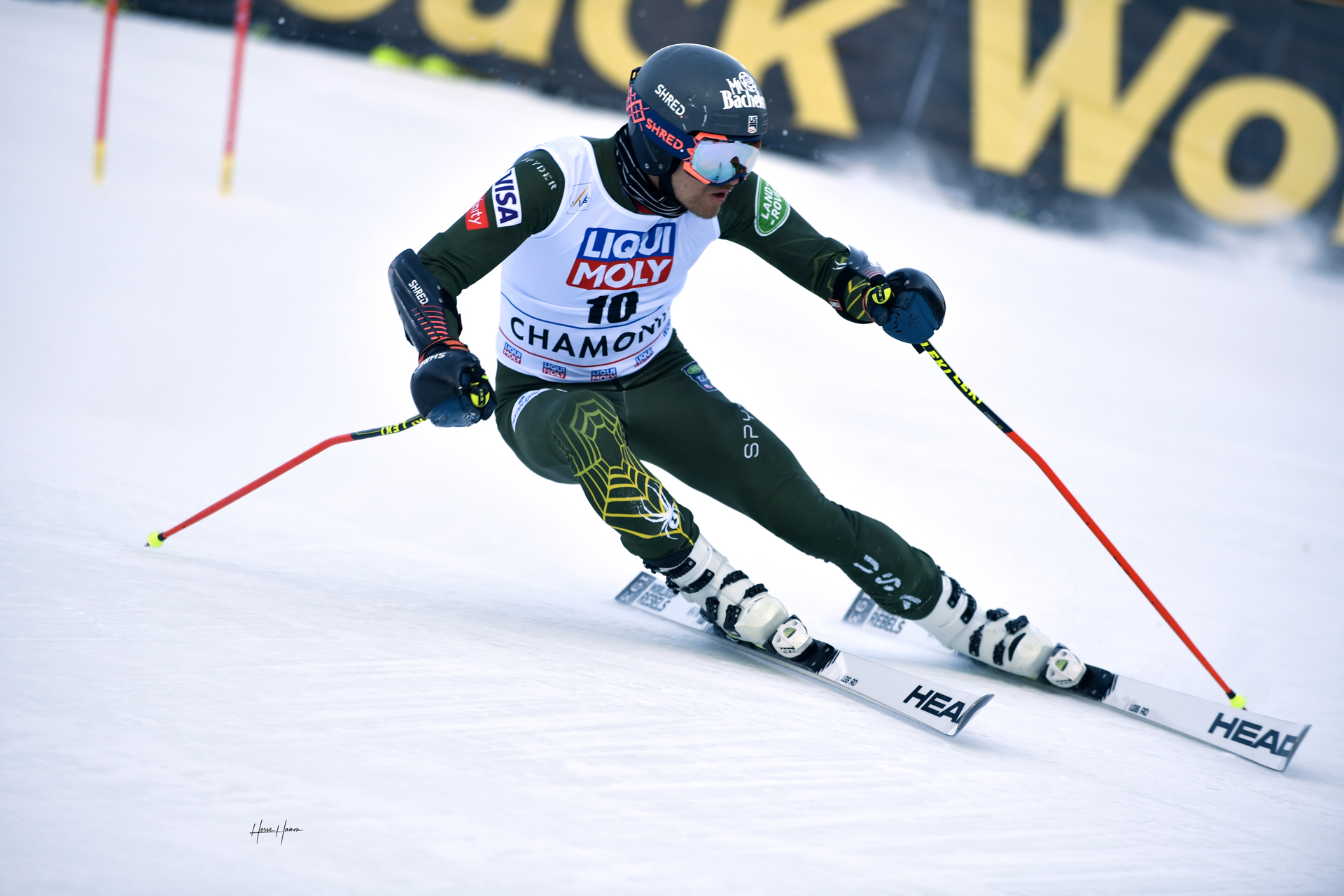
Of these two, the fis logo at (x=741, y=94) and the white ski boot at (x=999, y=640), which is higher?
the fis logo at (x=741, y=94)

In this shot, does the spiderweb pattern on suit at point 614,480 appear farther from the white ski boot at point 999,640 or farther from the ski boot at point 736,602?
the white ski boot at point 999,640

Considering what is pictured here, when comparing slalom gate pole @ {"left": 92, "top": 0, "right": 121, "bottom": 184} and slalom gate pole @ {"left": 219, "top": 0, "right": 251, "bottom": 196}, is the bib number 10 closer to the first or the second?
slalom gate pole @ {"left": 219, "top": 0, "right": 251, "bottom": 196}

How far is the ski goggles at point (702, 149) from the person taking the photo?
2213mm

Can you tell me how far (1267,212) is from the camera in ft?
25.3

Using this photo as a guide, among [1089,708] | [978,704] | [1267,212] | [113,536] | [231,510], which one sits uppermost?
[1267,212]

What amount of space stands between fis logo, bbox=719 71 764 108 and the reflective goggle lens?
0.08m

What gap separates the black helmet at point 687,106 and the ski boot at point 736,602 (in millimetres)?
852

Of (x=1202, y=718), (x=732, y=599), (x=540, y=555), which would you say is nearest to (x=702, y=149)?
(x=732, y=599)

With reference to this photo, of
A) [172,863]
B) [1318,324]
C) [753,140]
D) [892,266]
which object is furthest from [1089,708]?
[1318,324]

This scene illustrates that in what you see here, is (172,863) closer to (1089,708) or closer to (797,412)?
(1089,708)

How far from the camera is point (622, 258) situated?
7.75ft

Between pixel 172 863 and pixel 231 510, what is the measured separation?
75.0 inches

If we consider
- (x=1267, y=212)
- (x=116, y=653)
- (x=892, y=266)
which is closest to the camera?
(x=116, y=653)
